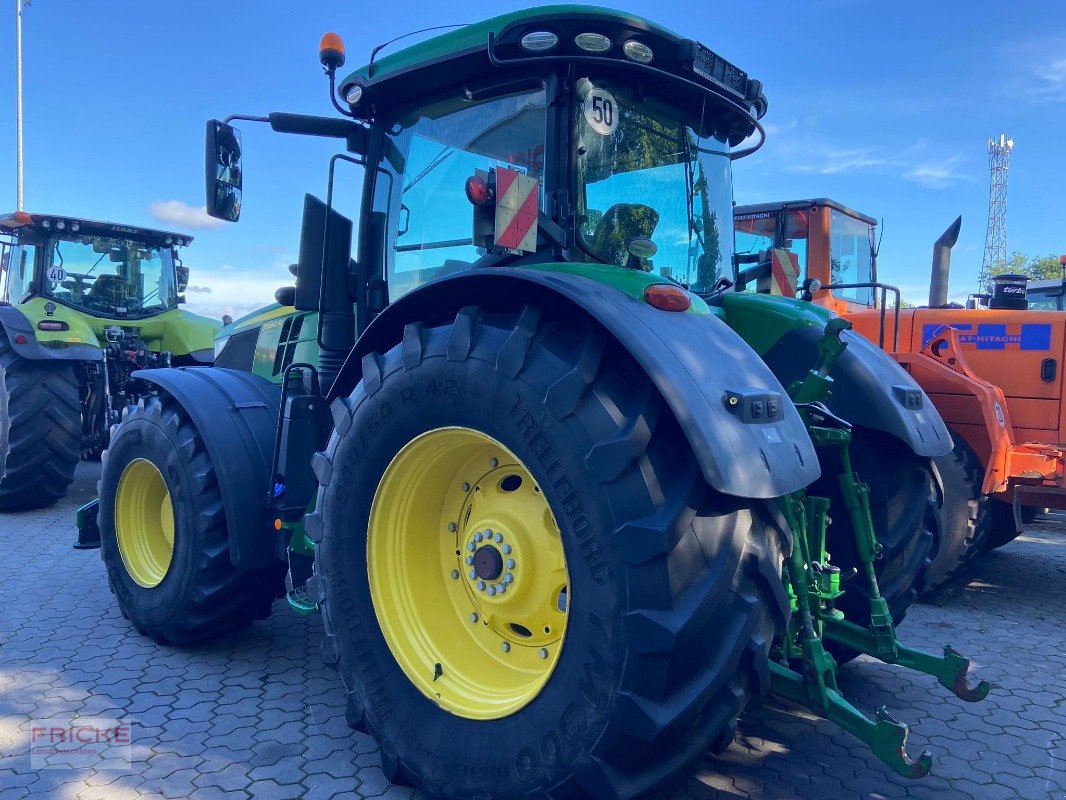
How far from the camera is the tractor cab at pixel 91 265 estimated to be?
27.1 feet

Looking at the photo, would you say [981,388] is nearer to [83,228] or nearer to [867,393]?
[867,393]

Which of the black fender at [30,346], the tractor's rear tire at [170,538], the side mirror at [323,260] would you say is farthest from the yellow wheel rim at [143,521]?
the black fender at [30,346]

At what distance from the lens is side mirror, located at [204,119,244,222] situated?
325 centimetres

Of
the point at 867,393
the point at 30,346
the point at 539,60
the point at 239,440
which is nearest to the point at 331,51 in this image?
the point at 539,60

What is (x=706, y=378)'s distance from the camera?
2.04 metres

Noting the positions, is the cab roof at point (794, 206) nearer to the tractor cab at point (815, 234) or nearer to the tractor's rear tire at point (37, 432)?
the tractor cab at point (815, 234)

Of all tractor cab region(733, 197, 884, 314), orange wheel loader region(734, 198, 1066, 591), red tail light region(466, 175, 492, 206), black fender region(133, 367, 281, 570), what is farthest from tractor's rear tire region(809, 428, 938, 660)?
tractor cab region(733, 197, 884, 314)

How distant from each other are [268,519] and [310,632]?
79 cm

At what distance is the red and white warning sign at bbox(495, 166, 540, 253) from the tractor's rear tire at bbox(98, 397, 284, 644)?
5.89 ft

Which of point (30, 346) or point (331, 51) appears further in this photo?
point (30, 346)

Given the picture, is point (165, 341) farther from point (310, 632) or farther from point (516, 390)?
point (516, 390)

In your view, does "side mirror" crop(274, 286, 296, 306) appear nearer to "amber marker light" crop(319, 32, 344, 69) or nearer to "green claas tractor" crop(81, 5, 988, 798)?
"green claas tractor" crop(81, 5, 988, 798)

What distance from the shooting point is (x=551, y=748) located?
6.69 feet

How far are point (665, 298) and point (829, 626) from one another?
1.36m
